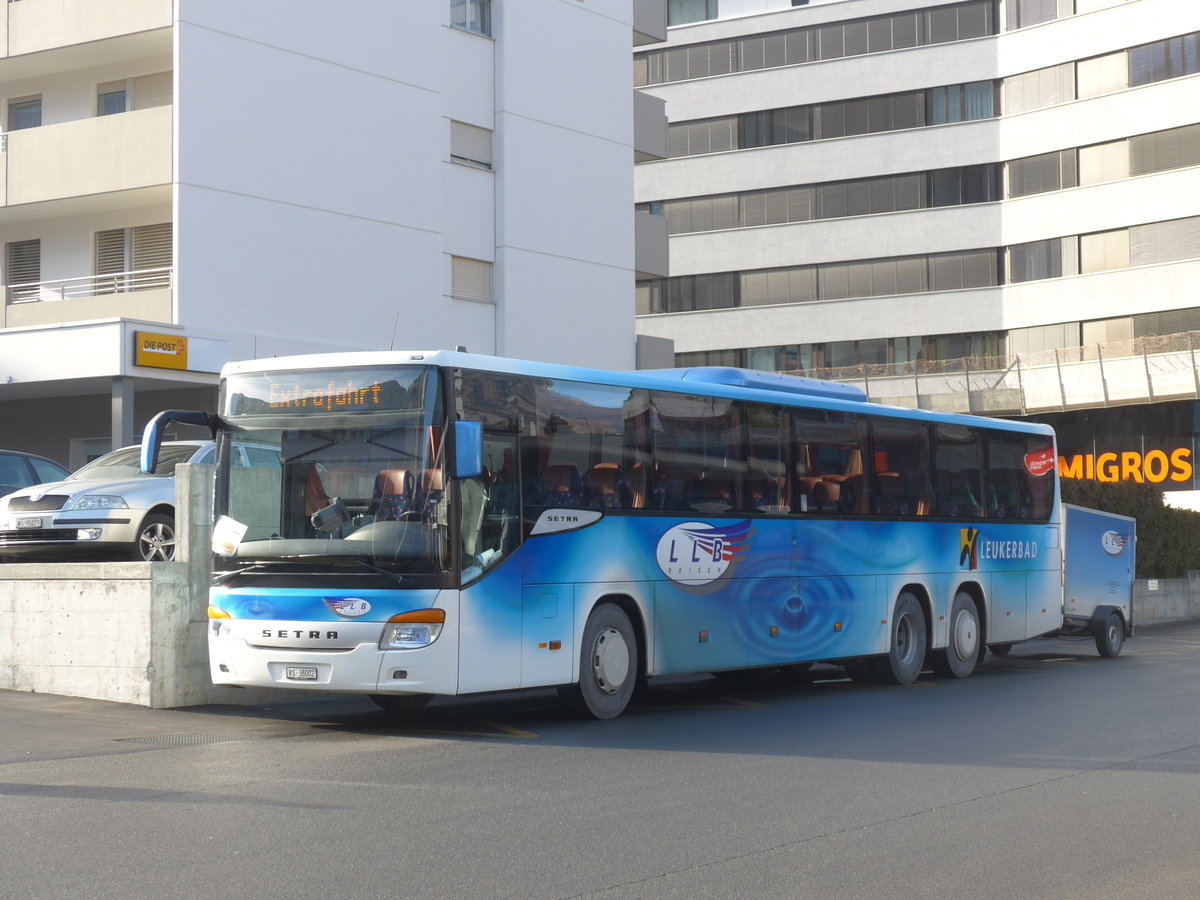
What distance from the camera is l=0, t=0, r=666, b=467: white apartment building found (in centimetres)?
2800

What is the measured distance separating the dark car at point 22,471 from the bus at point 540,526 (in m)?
7.30

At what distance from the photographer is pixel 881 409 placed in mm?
17141

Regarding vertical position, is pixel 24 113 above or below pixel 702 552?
above

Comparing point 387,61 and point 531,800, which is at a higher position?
point 387,61

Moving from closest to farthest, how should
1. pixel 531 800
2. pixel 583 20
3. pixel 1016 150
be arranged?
pixel 531 800 < pixel 583 20 < pixel 1016 150

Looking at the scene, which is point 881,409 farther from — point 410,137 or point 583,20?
point 583,20

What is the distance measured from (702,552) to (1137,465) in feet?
133

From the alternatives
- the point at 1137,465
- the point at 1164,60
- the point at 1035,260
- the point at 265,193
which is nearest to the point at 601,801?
the point at 265,193

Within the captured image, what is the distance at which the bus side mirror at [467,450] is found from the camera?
1123 centimetres

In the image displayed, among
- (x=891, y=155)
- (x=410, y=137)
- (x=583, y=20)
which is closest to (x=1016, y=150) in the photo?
(x=891, y=155)

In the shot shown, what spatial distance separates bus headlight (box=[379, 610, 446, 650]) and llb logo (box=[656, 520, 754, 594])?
2903 mm

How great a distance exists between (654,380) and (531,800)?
589cm

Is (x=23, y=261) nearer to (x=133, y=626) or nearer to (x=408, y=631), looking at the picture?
(x=133, y=626)

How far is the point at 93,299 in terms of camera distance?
28.9 m
